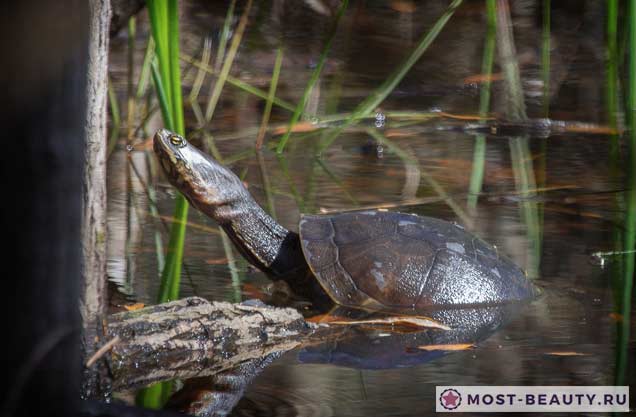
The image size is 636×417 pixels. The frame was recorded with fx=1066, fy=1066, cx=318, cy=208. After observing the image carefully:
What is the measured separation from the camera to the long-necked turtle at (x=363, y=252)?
3805 mm

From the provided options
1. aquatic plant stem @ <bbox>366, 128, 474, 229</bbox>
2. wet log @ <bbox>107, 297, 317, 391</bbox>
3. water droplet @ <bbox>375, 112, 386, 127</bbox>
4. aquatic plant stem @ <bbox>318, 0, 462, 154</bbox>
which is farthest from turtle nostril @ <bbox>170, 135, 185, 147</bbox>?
water droplet @ <bbox>375, 112, 386, 127</bbox>

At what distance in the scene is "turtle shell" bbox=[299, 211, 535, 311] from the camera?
3795mm

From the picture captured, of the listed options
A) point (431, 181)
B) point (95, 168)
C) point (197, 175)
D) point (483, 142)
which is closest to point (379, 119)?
point (483, 142)

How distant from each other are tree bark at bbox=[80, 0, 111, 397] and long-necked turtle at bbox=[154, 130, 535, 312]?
1527mm

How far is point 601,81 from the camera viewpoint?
28.1ft

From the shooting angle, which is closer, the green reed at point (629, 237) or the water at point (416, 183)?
the water at point (416, 183)

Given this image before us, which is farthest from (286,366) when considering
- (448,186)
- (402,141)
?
(402,141)

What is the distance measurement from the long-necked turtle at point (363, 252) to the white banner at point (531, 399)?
950 mm

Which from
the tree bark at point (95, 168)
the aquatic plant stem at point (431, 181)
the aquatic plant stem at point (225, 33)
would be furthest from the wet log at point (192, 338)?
the aquatic plant stem at point (225, 33)

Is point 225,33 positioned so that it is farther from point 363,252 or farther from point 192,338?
point 192,338

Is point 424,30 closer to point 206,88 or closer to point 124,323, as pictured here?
point 206,88

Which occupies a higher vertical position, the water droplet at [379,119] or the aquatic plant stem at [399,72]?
the aquatic plant stem at [399,72]

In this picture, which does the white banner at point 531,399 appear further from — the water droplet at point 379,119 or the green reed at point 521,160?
the water droplet at point 379,119

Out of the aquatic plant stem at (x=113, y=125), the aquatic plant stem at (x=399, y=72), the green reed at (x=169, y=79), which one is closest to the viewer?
the green reed at (x=169, y=79)
